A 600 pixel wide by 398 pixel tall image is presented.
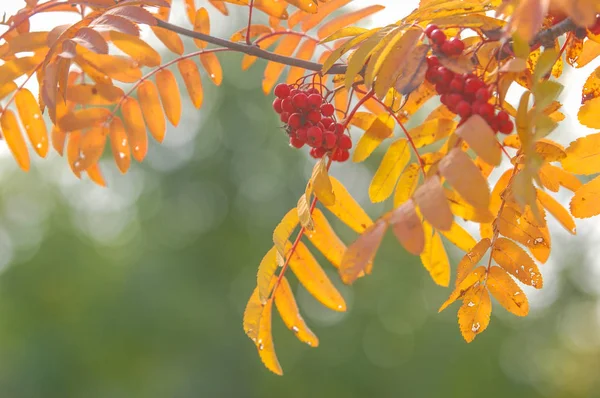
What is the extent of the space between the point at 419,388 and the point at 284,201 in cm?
359

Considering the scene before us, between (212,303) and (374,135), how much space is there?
Answer: 379 inches

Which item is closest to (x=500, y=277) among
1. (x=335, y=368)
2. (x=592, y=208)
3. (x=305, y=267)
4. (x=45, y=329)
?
(x=592, y=208)

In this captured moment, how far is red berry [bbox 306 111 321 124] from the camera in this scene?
108 centimetres

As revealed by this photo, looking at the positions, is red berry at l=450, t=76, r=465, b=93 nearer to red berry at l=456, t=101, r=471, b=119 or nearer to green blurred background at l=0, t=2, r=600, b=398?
red berry at l=456, t=101, r=471, b=119

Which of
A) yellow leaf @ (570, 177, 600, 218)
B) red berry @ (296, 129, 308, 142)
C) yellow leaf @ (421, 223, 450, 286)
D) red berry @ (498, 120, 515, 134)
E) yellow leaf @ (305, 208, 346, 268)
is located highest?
red berry @ (498, 120, 515, 134)

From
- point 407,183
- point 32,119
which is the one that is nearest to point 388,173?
point 407,183

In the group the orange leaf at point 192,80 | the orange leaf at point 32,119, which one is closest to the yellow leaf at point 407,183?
the orange leaf at point 192,80

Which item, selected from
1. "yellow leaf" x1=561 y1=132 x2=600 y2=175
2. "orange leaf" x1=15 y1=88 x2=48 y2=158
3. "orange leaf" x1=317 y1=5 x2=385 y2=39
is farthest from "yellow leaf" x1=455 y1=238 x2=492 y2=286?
"orange leaf" x1=15 y1=88 x2=48 y2=158

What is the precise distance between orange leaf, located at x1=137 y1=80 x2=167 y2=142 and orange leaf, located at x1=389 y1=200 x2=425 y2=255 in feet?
2.45

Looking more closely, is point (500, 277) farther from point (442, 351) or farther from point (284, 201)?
point (284, 201)

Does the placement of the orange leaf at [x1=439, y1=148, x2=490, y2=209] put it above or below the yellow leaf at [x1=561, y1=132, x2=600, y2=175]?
above

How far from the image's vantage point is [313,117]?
1.08 m

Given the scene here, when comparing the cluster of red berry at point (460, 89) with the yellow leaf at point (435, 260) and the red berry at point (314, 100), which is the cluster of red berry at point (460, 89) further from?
the yellow leaf at point (435, 260)

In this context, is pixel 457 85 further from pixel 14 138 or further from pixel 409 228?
pixel 14 138
